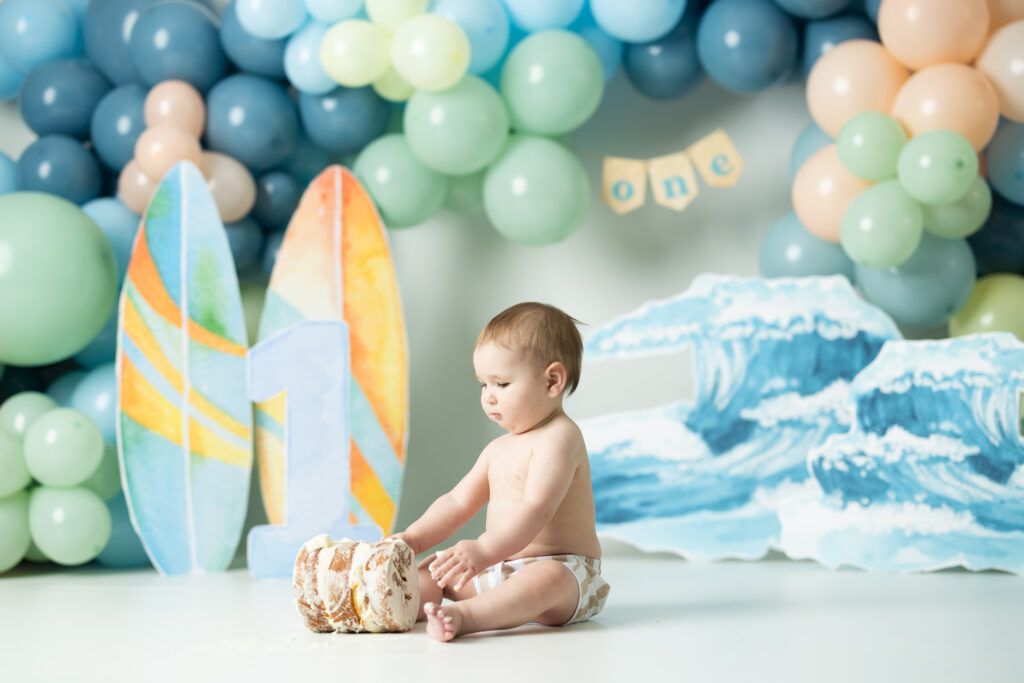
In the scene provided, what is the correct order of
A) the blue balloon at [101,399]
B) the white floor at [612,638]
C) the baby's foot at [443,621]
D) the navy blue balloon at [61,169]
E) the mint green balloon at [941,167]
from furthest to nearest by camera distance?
the navy blue balloon at [61,169]
the blue balloon at [101,399]
the mint green balloon at [941,167]
the baby's foot at [443,621]
the white floor at [612,638]

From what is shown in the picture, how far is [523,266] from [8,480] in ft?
4.89

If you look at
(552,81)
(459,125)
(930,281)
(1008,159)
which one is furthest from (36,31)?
(1008,159)

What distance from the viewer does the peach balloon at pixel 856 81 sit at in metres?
2.46

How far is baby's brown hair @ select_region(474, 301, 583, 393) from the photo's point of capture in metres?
1.79

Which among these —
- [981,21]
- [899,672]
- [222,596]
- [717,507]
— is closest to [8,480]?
[222,596]

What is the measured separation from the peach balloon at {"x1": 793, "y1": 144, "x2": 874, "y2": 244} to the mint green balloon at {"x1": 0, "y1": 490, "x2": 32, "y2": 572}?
1996 mm

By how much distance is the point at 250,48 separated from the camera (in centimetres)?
278

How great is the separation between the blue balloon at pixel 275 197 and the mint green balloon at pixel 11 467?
86 centimetres

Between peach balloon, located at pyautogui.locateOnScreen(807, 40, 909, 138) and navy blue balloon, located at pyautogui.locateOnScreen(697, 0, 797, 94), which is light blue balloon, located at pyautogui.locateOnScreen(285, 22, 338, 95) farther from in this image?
peach balloon, located at pyautogui.locateOnScreen(807, 40, 909, 138)

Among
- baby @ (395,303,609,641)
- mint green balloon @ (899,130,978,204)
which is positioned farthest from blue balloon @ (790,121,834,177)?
baby @ (395,303,609,641)

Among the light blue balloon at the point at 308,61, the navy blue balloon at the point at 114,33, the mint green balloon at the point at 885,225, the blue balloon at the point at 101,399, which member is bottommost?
the blue balloon at the point at 101,399

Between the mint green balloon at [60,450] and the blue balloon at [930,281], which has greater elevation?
the blue balloon at [930,281]

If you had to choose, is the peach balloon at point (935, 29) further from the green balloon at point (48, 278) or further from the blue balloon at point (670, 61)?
the green balloon at point (48, 278)

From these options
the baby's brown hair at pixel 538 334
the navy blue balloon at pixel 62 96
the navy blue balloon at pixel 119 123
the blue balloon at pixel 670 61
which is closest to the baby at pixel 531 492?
the baby's brown hair at pixel 538 334
